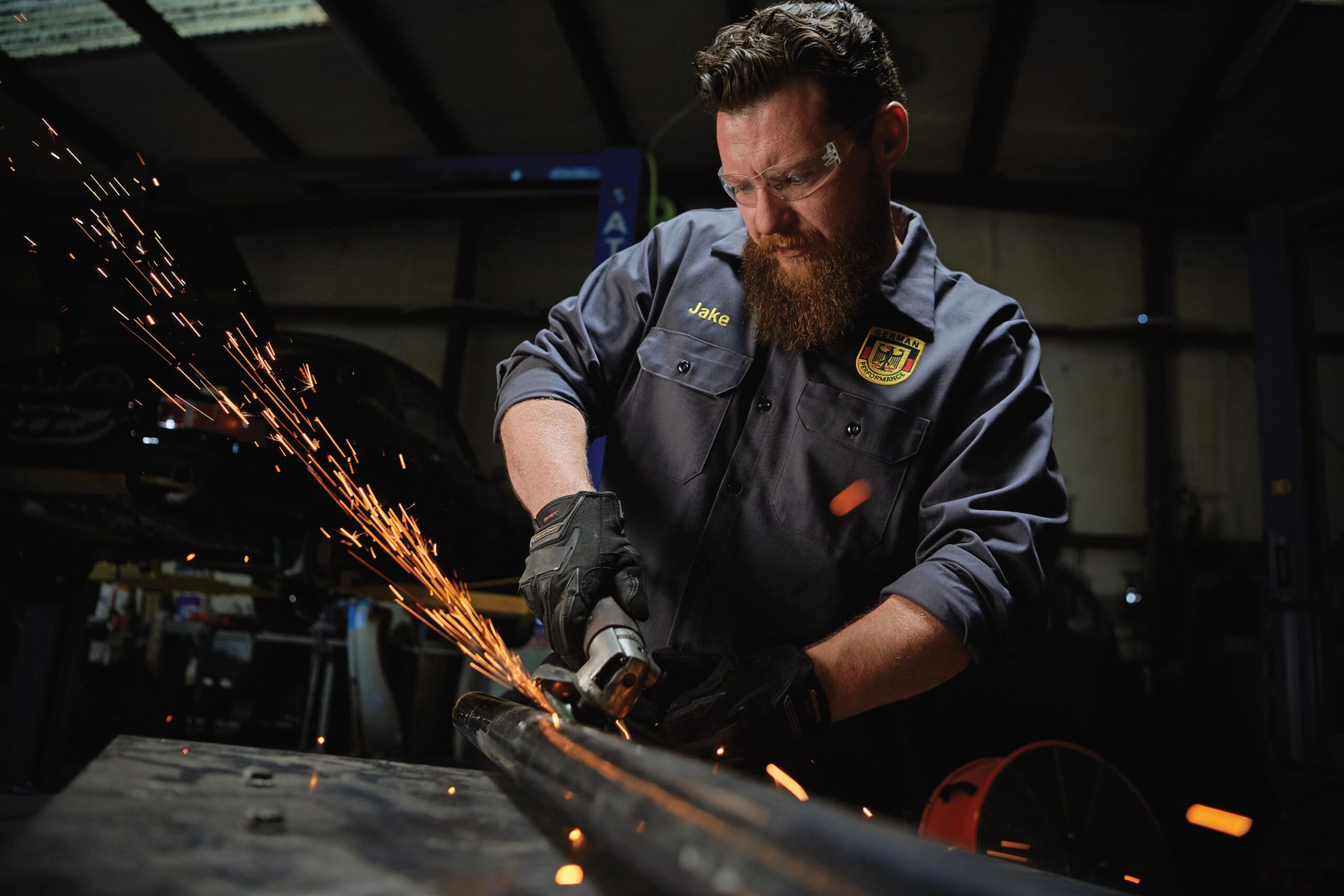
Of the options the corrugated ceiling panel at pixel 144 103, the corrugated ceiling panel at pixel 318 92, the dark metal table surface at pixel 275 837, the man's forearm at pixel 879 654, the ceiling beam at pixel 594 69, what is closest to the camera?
the dark metal table surface at pixel 275 837

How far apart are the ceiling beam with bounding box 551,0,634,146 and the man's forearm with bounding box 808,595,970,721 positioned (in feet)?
12.6

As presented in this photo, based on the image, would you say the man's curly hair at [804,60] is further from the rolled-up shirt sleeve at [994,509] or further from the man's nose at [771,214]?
the rolled-up shirt sleeve at [994,509]

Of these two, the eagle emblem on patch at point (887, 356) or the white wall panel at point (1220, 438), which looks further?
the white wall panel at point (1220, 438)

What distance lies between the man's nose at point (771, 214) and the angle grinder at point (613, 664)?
2.34 feet

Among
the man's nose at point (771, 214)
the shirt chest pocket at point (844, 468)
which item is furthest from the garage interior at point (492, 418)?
the man's nose at point (771, 214)

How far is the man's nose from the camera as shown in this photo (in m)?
1.44

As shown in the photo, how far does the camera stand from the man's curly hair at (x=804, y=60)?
1398mm

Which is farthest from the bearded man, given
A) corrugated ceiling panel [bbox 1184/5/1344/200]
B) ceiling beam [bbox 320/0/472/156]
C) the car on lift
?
corrugated ceiling panel [bbox 1184/5/1344/200]

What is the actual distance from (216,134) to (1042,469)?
21.9 feet

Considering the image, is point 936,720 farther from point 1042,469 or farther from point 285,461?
point 285,461

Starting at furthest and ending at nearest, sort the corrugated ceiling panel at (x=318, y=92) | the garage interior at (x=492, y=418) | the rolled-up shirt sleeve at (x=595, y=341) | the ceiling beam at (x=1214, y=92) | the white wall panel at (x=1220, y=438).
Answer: the white wall panel at (x=1220, y=438) → the corrugated ceiling panel at (x=318, y=92) → the ceiling beam at (x=1214, y=92) → the rolled-up shirt sleeve at (x=595, y=341) → the garage interior at (x=492, y=418)

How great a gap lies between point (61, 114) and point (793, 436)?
6.72 meters

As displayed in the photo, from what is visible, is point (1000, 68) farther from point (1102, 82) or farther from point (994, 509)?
point (994, 509)

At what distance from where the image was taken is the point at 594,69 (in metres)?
4.75
